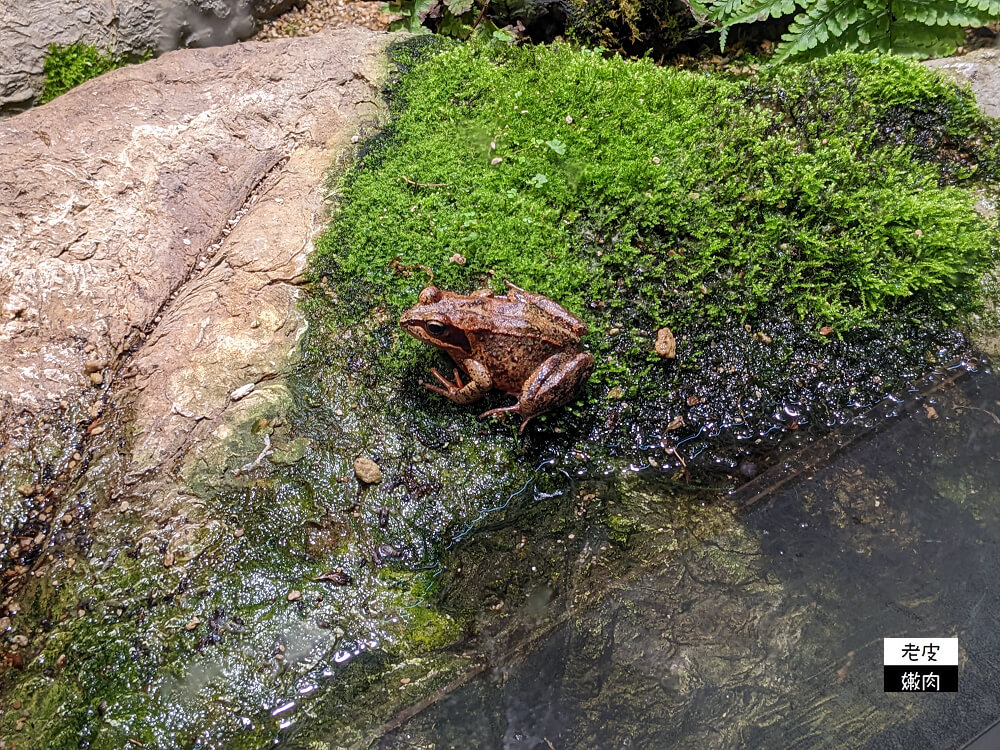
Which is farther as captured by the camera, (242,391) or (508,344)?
(242,391)

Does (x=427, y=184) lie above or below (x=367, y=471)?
above

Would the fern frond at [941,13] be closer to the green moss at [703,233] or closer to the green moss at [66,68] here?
the green moss at [703,233]

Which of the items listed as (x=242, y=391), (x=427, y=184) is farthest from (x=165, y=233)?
(x=427, y=184)

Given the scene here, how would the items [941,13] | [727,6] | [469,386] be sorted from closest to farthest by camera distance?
[469,386] → [941,13] → [727,6]

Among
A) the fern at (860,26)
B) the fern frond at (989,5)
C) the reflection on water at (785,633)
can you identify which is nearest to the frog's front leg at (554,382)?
the reflection on water at (785,633)

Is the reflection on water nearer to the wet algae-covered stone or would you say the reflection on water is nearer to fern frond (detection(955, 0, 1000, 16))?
the wet algae-covered stone

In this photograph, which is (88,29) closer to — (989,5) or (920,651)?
(989,5)

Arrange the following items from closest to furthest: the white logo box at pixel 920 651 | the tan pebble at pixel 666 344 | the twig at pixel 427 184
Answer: the white logo box at pixel 920 651 < the tan pebble at pixel 666 344 < the twig at pixel 427 184
